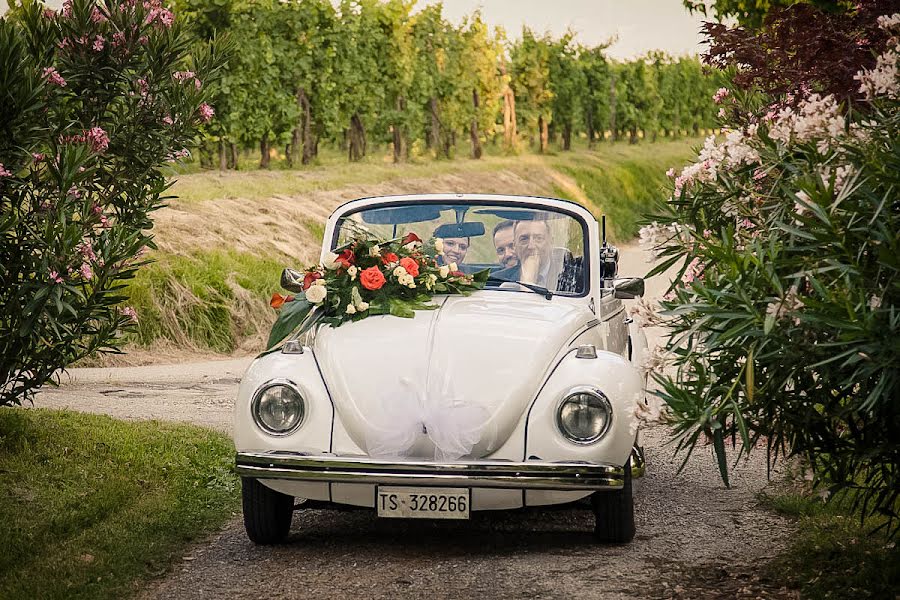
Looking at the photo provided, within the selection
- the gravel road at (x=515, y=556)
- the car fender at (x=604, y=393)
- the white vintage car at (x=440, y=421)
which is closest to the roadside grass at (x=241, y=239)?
the car fender at (x=604, y=393)

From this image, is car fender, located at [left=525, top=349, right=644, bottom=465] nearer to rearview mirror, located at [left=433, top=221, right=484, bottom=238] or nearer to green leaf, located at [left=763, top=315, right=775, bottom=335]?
green leaf, located at [left=763, top=315, right=775, bottom=335]

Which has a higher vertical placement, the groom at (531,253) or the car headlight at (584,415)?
the groom at (531,253)

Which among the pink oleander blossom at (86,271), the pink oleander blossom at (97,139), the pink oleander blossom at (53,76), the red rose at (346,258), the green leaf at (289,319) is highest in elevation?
the pink oleander blossom at (53,76)

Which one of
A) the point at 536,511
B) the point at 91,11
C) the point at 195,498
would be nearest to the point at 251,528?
the point at 195,498

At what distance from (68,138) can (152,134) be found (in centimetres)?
63

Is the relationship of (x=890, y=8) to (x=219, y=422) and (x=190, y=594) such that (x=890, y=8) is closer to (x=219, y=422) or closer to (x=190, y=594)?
(x=190, y=594)

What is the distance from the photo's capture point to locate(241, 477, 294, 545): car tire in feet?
19.7

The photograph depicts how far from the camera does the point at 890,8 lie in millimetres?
7434

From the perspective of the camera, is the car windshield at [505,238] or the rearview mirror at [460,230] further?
the rearview mirror at [460,230]

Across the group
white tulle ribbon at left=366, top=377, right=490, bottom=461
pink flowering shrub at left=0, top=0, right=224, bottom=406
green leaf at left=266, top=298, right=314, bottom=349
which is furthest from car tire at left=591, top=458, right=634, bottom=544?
pink flowering shrub at left=0, top=0, right=224, bottom=406

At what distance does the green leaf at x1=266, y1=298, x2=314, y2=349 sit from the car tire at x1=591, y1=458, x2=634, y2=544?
1.85 metres

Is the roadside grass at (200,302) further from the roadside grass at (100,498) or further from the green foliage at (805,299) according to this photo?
the green foliage at (805,299)

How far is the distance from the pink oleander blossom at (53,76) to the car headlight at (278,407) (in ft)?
7.35

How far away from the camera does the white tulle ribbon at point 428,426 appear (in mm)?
5562
